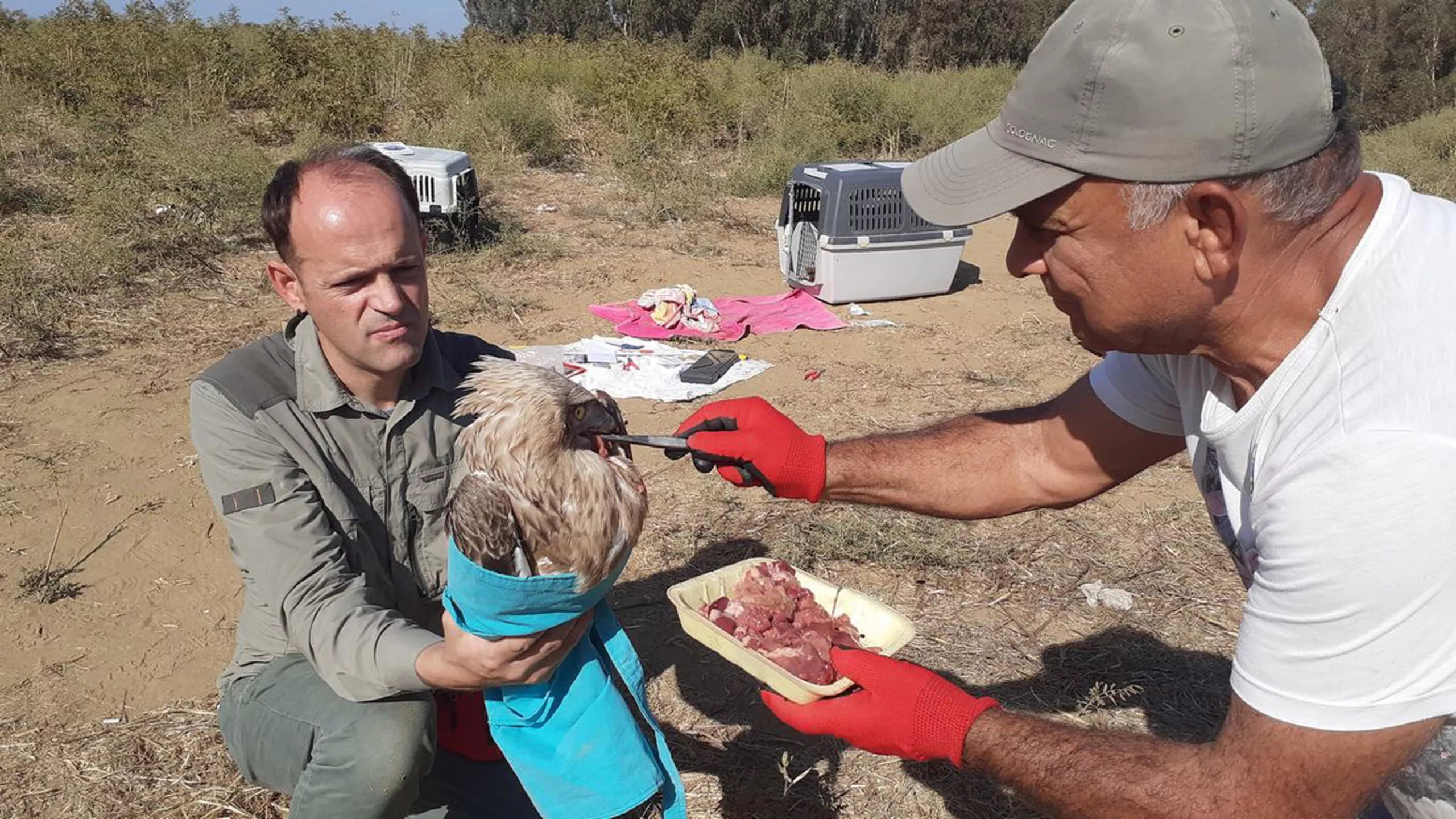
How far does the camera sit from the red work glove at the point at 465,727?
330 cm

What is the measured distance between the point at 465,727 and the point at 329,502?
0.99 metres

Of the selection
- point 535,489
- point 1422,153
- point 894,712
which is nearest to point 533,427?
point 535,489

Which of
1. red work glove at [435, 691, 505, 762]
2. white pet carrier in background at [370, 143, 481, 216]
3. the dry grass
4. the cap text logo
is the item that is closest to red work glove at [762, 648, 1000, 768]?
red work glove at [435, 691, 505, 762]

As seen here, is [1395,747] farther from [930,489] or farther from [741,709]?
[741,709]

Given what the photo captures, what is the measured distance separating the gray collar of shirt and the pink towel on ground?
5.47m

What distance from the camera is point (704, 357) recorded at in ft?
26.1

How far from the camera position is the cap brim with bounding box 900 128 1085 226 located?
2.25m

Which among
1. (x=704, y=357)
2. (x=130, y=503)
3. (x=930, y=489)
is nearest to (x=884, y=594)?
(x=930, y=489)

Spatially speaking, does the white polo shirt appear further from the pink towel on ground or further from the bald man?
the pink towel on ground

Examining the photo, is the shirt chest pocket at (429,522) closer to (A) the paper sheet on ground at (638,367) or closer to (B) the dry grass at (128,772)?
(B) the dry grass at (128,772)

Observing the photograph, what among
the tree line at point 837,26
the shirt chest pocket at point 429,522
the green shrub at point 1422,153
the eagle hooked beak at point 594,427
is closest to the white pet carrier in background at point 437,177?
the shirt chest pocket at point 429,522

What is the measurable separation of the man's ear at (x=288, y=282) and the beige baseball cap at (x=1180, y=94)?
6.96 feet

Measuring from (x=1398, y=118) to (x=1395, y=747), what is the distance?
2884cm

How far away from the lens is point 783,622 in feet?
10.2
